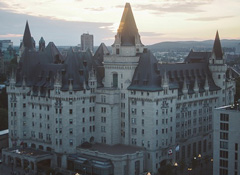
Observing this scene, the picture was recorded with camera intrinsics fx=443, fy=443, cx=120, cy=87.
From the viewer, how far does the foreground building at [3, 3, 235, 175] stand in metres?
95.4

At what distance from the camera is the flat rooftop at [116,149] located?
310 ft

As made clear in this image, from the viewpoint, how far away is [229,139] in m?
83.4

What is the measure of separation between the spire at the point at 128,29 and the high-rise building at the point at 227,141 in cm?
2800

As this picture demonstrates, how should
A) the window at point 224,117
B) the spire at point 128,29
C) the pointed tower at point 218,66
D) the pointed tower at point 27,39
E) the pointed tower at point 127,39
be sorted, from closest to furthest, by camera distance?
1. the window at point 224,117
2. the pointed tower at point 127,39
3. the spire at point 128,29
4. the pointed tower at point 218,66
5. the pointed tower at point 27,39

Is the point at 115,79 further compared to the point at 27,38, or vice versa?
the point at 27,38

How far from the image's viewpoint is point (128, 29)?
10250cm

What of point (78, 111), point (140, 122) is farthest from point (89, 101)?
A: point (140, 122)

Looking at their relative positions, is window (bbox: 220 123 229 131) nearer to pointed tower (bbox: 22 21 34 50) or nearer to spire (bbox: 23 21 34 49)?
pointed tower (bbox: 22 21 34 50)

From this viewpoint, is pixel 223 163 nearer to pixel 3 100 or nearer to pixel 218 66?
pixel 218 66

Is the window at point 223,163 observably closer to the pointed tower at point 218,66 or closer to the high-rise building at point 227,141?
the high-rise building at point 227,141

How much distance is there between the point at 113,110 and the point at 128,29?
19.1 meters

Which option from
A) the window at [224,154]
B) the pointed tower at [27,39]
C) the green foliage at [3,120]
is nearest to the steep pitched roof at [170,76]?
the window at [224,154]

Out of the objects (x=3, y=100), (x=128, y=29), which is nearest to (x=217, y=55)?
(x=128, y=29)

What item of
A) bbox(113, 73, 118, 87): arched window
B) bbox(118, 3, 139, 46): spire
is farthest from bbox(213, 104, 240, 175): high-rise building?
bbox(118, 3, 139, 46): spire
